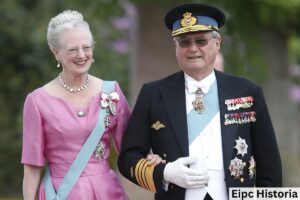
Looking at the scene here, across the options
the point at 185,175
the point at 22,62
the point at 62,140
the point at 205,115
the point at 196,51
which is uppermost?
the point at 22,62

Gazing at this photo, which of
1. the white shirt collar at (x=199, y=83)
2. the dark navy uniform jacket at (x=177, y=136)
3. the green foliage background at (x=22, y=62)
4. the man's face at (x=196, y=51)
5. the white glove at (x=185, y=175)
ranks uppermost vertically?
the green foliage background at (x=22, y=62)

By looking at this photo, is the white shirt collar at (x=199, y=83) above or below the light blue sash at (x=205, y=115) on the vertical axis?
above

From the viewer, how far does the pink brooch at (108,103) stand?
4.23 m

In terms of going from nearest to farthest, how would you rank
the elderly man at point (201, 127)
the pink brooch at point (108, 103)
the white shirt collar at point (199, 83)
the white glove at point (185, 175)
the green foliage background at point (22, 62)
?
the white glove at point (185, 175) → the elderly man at point (201, 127) → the white shirt collar at point (199, 83) → the pink brooch at point (108, 103) → the green foliage background at point (22, 62)

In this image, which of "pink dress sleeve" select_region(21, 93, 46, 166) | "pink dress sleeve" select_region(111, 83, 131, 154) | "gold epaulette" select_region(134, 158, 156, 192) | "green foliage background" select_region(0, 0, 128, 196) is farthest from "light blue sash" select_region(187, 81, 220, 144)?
"green foliage background" select_region(0, 0, 128, 196)

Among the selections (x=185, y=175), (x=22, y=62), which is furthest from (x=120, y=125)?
(x=22, y=62)

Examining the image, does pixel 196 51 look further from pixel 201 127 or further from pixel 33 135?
pixel 33 135

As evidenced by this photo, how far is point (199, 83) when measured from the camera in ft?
13.4

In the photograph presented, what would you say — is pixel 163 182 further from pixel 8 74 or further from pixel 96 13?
pixel 8 74

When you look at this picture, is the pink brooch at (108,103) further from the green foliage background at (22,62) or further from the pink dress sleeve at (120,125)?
the green foliage background at (22,62)

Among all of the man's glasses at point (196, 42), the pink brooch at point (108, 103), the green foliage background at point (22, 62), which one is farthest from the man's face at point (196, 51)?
the green foliage background at point (22, 62)

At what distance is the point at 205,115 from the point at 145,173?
392mm

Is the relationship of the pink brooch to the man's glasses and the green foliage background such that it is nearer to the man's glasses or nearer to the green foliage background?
the man's glasses

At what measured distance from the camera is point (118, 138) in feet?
14.1
